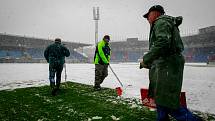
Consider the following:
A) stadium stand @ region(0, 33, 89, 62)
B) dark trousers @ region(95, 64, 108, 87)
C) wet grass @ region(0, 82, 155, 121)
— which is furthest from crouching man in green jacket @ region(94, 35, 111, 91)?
stadium stand @ region(0, 33, 89, 62)

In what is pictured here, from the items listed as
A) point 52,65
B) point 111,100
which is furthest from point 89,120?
point 52,65

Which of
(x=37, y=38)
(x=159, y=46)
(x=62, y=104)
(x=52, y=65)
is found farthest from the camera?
(x=37, y=38)

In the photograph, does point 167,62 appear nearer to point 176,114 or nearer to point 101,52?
point 176,114

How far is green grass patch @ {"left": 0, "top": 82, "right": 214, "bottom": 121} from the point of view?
180 inches

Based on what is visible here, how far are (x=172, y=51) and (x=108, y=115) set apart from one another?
2512 millimetres

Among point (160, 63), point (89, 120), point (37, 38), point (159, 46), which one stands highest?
point (37, 38)

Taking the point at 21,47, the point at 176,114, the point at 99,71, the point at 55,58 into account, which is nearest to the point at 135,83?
the point at 99,71

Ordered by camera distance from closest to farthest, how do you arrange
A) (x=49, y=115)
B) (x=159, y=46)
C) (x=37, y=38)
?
(x=159, y=46) < (x=49, y=115) < (x=37, y=38)

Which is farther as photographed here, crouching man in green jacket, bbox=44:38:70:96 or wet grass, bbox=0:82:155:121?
crouching man in green jacket, bbox=44:38:70:96

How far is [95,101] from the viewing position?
20.5 ft

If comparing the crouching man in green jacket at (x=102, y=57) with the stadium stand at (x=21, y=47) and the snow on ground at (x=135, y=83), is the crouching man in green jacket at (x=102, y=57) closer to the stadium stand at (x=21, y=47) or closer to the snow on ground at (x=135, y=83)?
the snow on ground at (x=135, y=83)

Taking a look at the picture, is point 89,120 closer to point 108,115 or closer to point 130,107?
point 108,115

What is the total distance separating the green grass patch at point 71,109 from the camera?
15.0ft

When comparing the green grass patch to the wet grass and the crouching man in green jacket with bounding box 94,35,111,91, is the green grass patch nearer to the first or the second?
the wet grass
